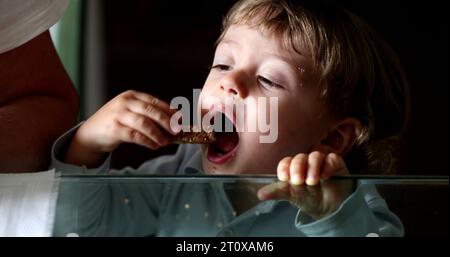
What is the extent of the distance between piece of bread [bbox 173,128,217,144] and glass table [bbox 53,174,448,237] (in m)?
0.09

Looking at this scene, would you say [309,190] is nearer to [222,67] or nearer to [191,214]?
[191,214]

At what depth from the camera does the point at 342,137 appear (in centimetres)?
57

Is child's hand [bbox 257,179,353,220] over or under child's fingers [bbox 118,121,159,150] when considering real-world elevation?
under

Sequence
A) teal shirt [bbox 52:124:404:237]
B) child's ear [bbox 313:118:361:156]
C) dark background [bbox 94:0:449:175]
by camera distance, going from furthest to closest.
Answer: dark background [bbox 94:0:449:175] < child's ear [bbox 313:118:361:156] < teal shirt [bbox 52:124:404:237]

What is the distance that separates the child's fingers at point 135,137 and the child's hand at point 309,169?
0.36 ft

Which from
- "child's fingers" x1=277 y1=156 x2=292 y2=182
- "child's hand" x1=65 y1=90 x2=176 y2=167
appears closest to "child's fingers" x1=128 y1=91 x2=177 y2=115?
"child's hand" x1=65 y1=90 x2=176 y2=167

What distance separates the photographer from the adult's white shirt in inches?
18.5

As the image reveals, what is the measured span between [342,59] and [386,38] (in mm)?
370

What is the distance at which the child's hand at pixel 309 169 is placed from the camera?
0.39m

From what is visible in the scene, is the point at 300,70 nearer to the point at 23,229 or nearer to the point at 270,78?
the point at 270,78

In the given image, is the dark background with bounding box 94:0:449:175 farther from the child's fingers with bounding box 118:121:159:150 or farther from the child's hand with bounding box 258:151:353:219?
the child's hand with bounding box 258:151:353:219

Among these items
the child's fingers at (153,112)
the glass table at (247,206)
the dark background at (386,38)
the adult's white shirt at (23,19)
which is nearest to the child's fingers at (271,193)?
the glass table at (247,206)

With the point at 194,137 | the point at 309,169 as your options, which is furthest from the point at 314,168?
the point at 194,137

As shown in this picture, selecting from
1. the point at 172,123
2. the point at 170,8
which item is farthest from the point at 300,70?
the point at 170,8
